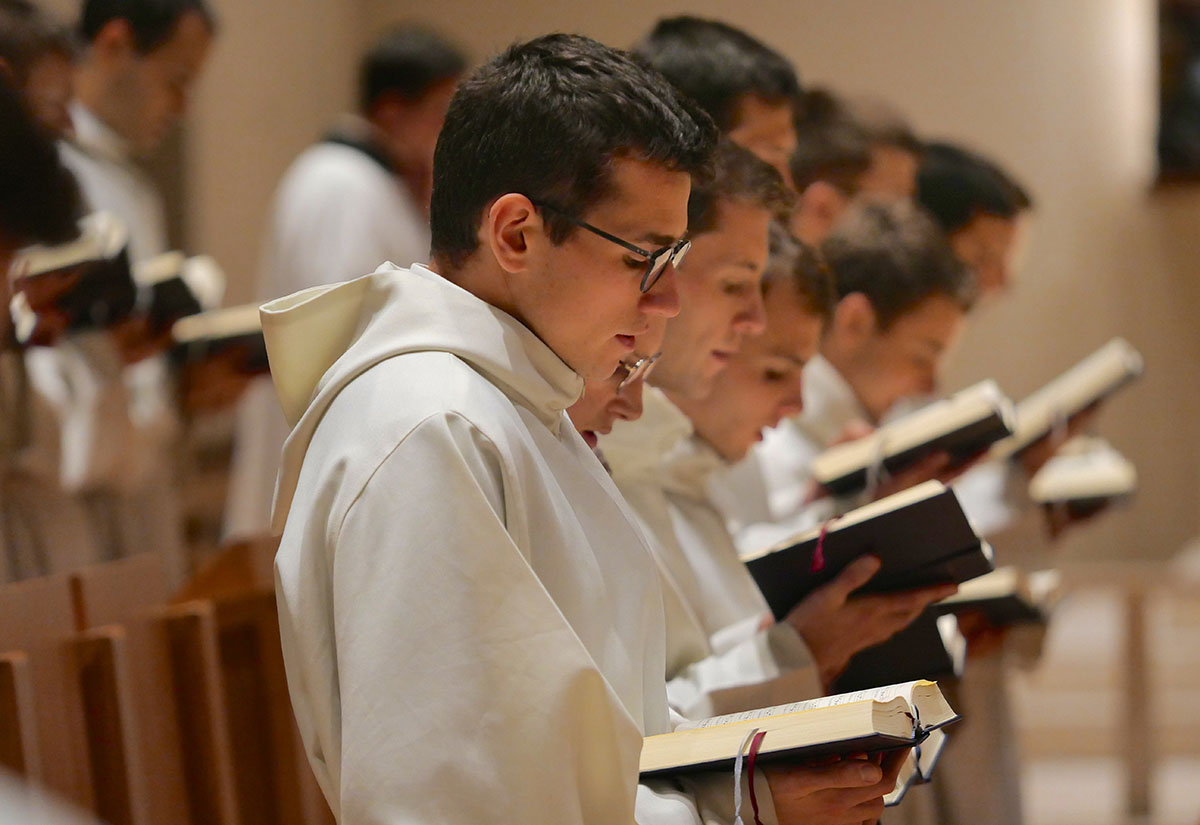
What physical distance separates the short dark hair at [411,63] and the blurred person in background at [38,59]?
7.55ft

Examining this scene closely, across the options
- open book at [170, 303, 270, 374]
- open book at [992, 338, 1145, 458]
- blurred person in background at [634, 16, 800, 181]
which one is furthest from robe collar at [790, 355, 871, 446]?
open book at [170, 303, 270, 374]

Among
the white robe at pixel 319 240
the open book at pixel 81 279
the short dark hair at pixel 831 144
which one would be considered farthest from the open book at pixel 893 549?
the white robe at pixel 319 240

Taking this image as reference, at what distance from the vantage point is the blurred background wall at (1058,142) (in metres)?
8.27

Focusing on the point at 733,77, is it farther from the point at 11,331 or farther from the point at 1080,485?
the point at 1080,485

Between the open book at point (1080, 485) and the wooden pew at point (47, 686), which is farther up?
the open book at point (1080, 485)

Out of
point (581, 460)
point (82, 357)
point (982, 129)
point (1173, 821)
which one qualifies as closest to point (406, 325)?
point (581, 460)

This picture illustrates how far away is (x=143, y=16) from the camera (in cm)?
385

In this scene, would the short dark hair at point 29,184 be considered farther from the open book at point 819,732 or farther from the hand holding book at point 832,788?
the hand holding book at point 832,788

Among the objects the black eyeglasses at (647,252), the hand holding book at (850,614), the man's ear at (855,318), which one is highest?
the man's ear at (855,318)

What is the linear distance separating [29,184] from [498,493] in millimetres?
1753

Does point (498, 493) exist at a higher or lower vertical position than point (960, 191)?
lower

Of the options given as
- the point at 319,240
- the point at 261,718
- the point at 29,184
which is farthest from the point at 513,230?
the point at 319,240

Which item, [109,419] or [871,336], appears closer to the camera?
[871,336]

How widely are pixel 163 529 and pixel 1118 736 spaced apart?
13.4 ft
